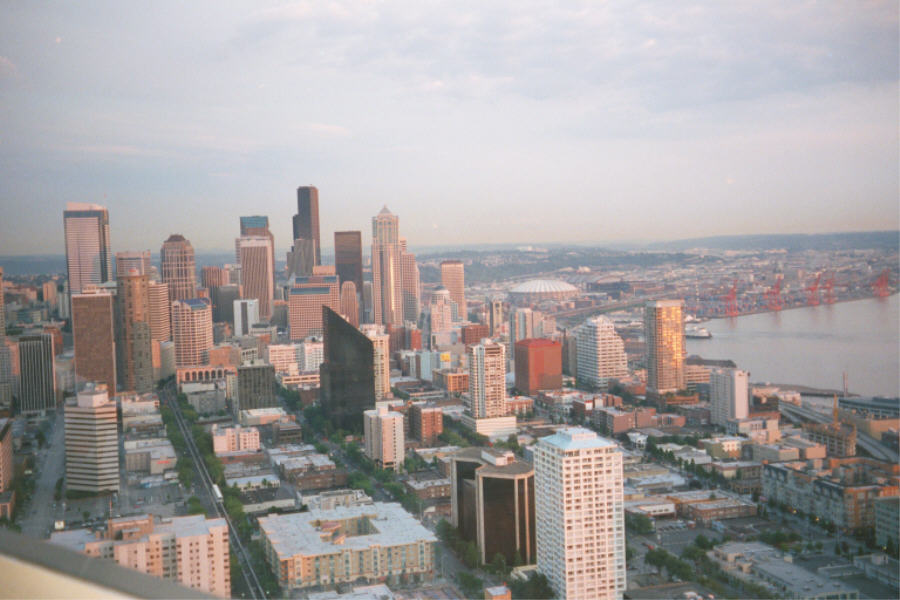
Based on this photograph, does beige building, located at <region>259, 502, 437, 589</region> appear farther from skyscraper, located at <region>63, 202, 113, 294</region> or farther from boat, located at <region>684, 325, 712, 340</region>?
boat, located at <region>684, 325, 712, 340</region>

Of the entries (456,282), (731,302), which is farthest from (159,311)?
(731,302)

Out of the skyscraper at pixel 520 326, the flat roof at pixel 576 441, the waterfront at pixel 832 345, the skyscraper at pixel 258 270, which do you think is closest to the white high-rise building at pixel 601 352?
the skyscraper at pixel 520 326

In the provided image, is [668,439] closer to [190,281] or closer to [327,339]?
[327,339]

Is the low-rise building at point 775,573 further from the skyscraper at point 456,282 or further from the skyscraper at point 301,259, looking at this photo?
the skyscraper at point 301,259

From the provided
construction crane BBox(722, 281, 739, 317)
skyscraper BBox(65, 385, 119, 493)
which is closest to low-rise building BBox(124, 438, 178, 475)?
skyscraper BBox(65, 385, 119, 493)

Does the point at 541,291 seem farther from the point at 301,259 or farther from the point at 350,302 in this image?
the point at 301,259

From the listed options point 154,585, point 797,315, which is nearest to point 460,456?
point 797,315
